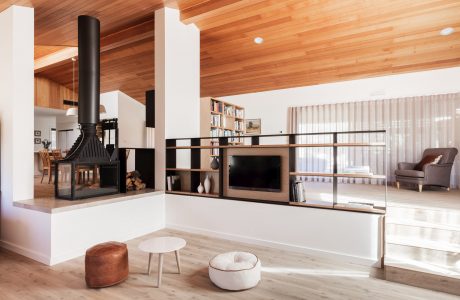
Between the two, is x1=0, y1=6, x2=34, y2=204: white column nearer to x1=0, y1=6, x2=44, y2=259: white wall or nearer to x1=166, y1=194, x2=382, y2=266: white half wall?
x1=0, y1=6, x2=44, y2=259: white wall

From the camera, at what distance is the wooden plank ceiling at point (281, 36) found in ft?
13.0

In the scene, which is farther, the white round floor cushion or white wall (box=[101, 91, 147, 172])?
white wall (box=[101, 91, 147, 172])

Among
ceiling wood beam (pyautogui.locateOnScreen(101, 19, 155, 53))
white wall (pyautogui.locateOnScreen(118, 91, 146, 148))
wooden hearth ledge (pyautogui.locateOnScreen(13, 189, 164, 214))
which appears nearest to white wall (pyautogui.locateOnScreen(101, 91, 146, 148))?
white wall (pyautogui.locateOnScreen(118, 91, 146, 148))

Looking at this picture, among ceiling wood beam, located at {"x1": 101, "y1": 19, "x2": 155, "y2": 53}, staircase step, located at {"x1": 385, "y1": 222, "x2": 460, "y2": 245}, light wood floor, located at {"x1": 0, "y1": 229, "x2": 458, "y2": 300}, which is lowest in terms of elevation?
light wood floor, located at {"x1": 0, "y1": 229, "x2": 458, "y2": 300}

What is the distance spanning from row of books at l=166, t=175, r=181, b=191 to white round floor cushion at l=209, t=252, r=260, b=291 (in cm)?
186

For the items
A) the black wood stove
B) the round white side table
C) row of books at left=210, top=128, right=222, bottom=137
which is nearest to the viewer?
the round white side table

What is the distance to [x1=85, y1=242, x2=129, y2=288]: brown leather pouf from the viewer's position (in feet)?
7.52

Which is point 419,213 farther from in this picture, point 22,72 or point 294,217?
point 22,72

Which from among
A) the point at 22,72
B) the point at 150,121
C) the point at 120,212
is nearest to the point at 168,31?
the point at 150,121

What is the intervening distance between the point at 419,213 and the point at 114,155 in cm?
401

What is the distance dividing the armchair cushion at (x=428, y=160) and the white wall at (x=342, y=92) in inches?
60.4

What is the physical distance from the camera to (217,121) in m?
6.16

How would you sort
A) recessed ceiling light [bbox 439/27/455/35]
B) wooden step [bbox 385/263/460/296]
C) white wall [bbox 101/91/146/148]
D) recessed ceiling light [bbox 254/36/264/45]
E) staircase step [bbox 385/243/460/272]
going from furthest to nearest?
white wall [bbox 101/91/146/148]
recessed ceiling light [bbox 254/36/264/45]
recessed ceiling light [bbox 439/27/455/35]
staircase step [bbox 385/243/460/272]
wooden step [bbox 385/263/460/296]

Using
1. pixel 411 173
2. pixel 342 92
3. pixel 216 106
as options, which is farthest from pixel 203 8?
pixel 411 173
